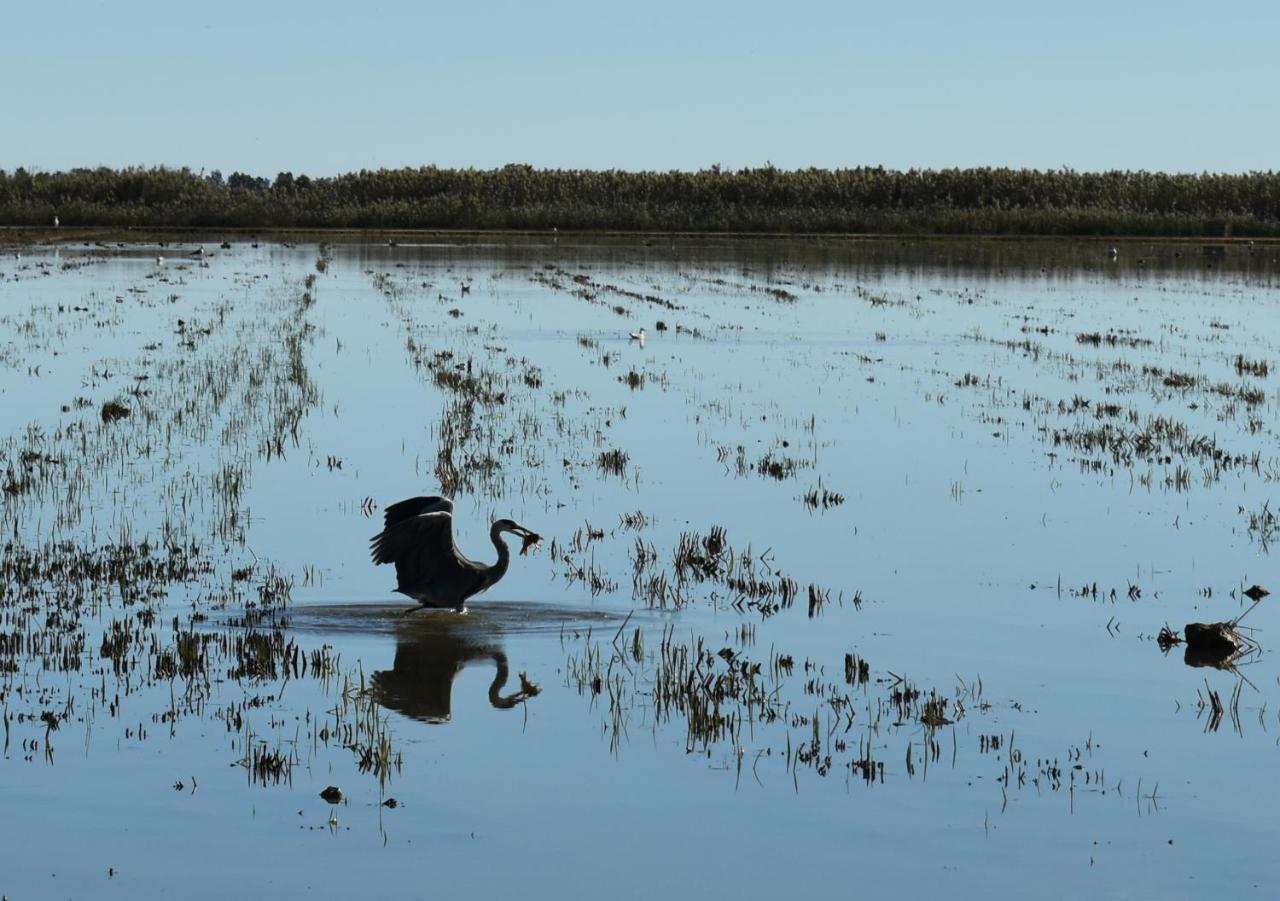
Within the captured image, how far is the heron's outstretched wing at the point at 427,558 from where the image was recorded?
32.4ft

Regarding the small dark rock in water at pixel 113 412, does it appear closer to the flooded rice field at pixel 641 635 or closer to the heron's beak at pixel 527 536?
the flooded rice field at pixel 641 635

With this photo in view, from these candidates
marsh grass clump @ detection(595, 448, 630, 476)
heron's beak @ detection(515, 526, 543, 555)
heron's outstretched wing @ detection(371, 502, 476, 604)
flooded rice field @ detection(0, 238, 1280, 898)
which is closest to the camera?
flooded rice field @ detection(0, 238, 1280, 898)

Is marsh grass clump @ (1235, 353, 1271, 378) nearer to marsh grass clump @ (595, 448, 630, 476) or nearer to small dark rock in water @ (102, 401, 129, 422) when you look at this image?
marsh grass clump @ (595, 448, 630, 476)

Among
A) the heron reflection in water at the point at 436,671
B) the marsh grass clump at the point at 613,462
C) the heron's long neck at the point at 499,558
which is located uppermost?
the heron's long neck at the point at 499,558

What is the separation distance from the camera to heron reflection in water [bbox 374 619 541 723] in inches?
336

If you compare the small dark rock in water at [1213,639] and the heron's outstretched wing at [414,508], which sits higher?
the heron's outstretched wing at [414,508]

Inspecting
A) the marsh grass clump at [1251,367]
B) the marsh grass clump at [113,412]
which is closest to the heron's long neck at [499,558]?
Result: the marsh grass clump at [113,412]

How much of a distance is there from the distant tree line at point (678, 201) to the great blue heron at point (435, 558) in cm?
7169

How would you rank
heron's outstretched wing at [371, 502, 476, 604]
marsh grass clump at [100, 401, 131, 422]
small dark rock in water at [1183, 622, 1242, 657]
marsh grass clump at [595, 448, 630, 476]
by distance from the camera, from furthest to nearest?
marsh grass clump at [100, 401, 131, 422]
marsh grass clump at [595, 448, 630, 476]
heron's outstretched wing at [371, 502, 476, 604]
small dark rock in water at [1183, 622, 1242, 657]

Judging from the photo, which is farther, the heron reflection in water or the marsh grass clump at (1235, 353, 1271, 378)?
the marsh grass clump at (1235, 353, 1271, 378)

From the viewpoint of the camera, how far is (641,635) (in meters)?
9.65

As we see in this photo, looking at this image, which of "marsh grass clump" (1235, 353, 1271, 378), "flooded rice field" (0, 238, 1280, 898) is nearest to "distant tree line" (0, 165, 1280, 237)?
"marsh grass clump" (1235, 353, 1271, 378)

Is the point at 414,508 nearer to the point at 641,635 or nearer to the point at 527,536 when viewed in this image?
the point at 527,536

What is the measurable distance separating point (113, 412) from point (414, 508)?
27.6 ft
